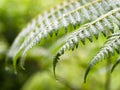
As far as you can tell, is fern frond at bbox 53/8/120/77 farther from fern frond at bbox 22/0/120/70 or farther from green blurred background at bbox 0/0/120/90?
green blurred background at bbox 0/0/120/90

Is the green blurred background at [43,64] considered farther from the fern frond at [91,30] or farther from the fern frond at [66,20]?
the fern frond at [91,30]

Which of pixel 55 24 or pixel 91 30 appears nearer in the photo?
pixel 91 30

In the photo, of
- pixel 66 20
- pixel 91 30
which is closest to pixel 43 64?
pixel 66 20

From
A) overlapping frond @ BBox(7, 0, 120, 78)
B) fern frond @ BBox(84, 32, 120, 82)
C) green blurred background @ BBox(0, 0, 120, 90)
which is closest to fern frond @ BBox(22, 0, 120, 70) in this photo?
overlapping frond @ BBox(7, 0, 120, 78)

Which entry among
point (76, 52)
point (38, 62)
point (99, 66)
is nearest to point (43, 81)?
point (38, 62)

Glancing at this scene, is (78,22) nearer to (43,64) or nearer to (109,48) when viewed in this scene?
(109,48)
